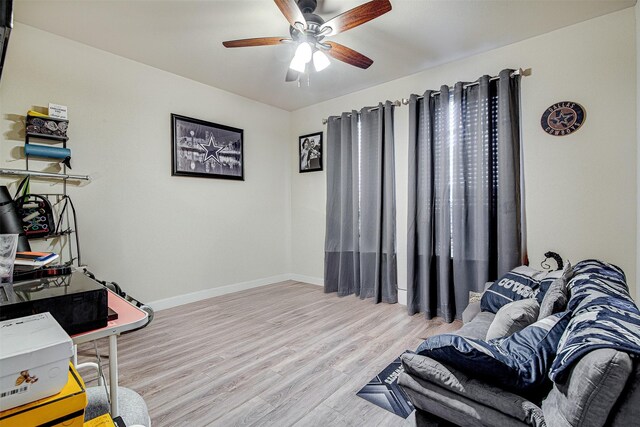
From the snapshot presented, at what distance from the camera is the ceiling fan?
1863mm

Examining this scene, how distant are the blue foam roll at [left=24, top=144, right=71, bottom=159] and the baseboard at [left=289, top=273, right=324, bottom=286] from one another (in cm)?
306

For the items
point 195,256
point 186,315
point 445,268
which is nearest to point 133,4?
point 195,256

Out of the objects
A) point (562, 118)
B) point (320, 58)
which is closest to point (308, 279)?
point (320, 58)

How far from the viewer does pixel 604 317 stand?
0.99 meters

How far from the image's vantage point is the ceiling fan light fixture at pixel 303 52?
7.26 feet

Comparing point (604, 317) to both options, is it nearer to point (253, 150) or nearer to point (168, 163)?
point (168, 163)

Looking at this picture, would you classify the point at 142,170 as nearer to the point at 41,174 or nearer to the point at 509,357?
the point at 41,174

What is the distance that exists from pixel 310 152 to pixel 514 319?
11.2 feet

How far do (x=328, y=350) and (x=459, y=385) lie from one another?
1.44m

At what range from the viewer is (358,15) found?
1.94 meters

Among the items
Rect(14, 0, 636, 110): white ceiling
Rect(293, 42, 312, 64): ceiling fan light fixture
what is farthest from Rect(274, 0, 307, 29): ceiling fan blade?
Rect(14, 0, 636, 110): white ceiling

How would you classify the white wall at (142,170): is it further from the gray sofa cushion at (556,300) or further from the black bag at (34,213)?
the gray sofa cushion at (556,300)

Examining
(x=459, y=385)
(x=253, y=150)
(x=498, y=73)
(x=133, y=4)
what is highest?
(x=133, y=4)

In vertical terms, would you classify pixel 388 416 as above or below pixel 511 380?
below
